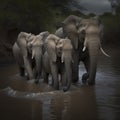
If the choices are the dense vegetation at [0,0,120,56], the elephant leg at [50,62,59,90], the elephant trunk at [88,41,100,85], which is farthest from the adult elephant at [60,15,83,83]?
the dense vegetation at [0,0,120,56]

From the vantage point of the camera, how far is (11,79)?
16.8m

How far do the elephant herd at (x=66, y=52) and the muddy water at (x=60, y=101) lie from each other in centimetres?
43

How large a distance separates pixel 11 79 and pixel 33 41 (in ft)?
6.41

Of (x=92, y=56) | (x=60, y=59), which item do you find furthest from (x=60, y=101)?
(x=92, y=56)

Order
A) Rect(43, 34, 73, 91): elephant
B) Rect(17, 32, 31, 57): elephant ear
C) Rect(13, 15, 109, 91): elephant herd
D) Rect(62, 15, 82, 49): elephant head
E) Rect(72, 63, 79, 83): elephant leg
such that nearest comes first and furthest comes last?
Rect(43, 34, 73, 91): elephant, Rect(13, 15, 109, 91): elephant herd, Rect(62, 15, 82, 49): elephant head, Rect(72, 63, 79, 83): elephant leg, Rect(17, 32, 31, 57): elephant ear

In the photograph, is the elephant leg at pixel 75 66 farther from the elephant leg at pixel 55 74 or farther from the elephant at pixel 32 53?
the elephant leg at pixel 55 74

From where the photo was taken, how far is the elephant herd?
1346 cm

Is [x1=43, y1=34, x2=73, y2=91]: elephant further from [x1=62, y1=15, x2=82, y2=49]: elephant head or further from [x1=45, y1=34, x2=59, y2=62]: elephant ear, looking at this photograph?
[x1=62, y1=15, x2=82, y2=49]: elephant head

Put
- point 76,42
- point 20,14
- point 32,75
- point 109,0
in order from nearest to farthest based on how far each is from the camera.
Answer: point 76,42 < point 32,75 < point 20,14 < point 109,0

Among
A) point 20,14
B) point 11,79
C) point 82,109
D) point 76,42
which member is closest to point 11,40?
point 20,14

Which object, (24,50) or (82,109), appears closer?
(82,109)

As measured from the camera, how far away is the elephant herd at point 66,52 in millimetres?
13461

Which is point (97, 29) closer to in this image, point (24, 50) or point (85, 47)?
point (85, 47)

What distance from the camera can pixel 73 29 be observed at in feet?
48.7
